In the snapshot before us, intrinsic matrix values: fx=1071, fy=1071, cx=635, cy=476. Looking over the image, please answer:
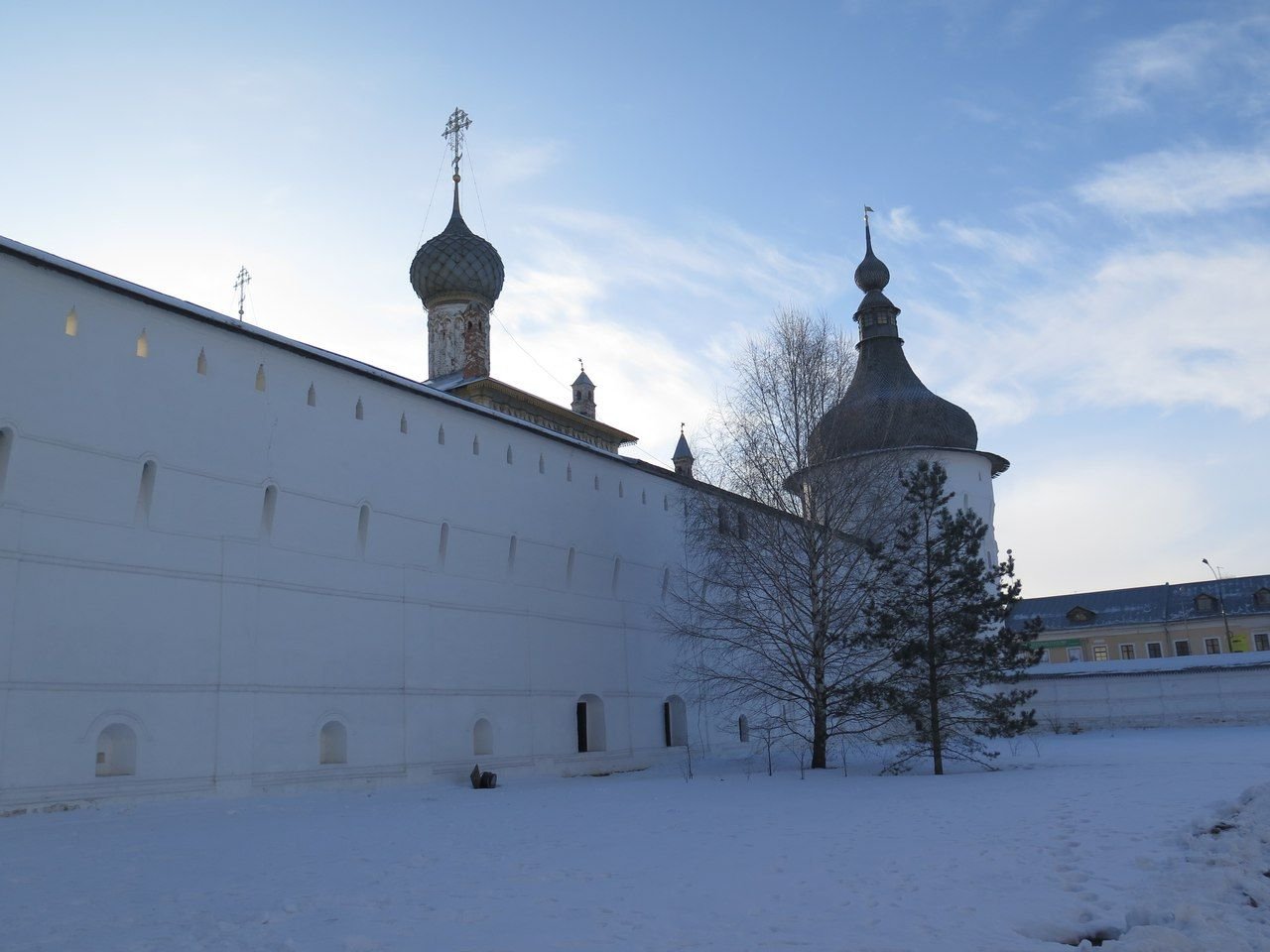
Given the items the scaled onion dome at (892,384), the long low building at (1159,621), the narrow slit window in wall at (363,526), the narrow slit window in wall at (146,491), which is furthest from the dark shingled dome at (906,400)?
the narrow slit window in wall at (146,491)

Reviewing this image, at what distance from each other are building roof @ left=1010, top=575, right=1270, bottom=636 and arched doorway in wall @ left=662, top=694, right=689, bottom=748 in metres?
21.0

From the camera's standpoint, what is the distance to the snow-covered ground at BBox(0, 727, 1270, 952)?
461cm

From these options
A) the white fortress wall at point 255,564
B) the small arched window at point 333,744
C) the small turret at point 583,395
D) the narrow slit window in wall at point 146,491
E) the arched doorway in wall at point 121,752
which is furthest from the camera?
the small turret at point 583,395

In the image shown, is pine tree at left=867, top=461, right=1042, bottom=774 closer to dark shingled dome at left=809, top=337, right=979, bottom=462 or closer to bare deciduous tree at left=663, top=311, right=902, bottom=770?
bare deciduous tree at left=663, top=311, right=902, bottom=770

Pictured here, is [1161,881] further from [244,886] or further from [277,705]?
[277,705]

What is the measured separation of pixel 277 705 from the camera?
12.1m

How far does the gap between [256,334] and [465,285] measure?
10.8 meters

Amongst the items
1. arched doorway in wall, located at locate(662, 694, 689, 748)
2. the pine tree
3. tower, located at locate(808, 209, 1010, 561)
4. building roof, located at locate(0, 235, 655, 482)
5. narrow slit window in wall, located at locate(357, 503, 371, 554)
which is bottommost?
arched doorway in wall, located at locate(662, 694, 689, 748)

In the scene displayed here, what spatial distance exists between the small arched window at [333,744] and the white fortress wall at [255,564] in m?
0.10

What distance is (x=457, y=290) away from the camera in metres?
23.2

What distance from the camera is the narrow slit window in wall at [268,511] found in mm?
12391

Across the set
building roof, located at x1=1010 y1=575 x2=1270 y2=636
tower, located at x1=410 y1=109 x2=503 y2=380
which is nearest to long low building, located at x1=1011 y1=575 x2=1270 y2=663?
building roof, located at x1=1010 y1=575 x2=1270 y2=636

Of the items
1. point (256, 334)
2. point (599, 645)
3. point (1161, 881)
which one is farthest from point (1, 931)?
point (599, 645)

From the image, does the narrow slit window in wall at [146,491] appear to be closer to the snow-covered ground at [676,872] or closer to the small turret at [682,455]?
the snow-covered ground at [676,872]
